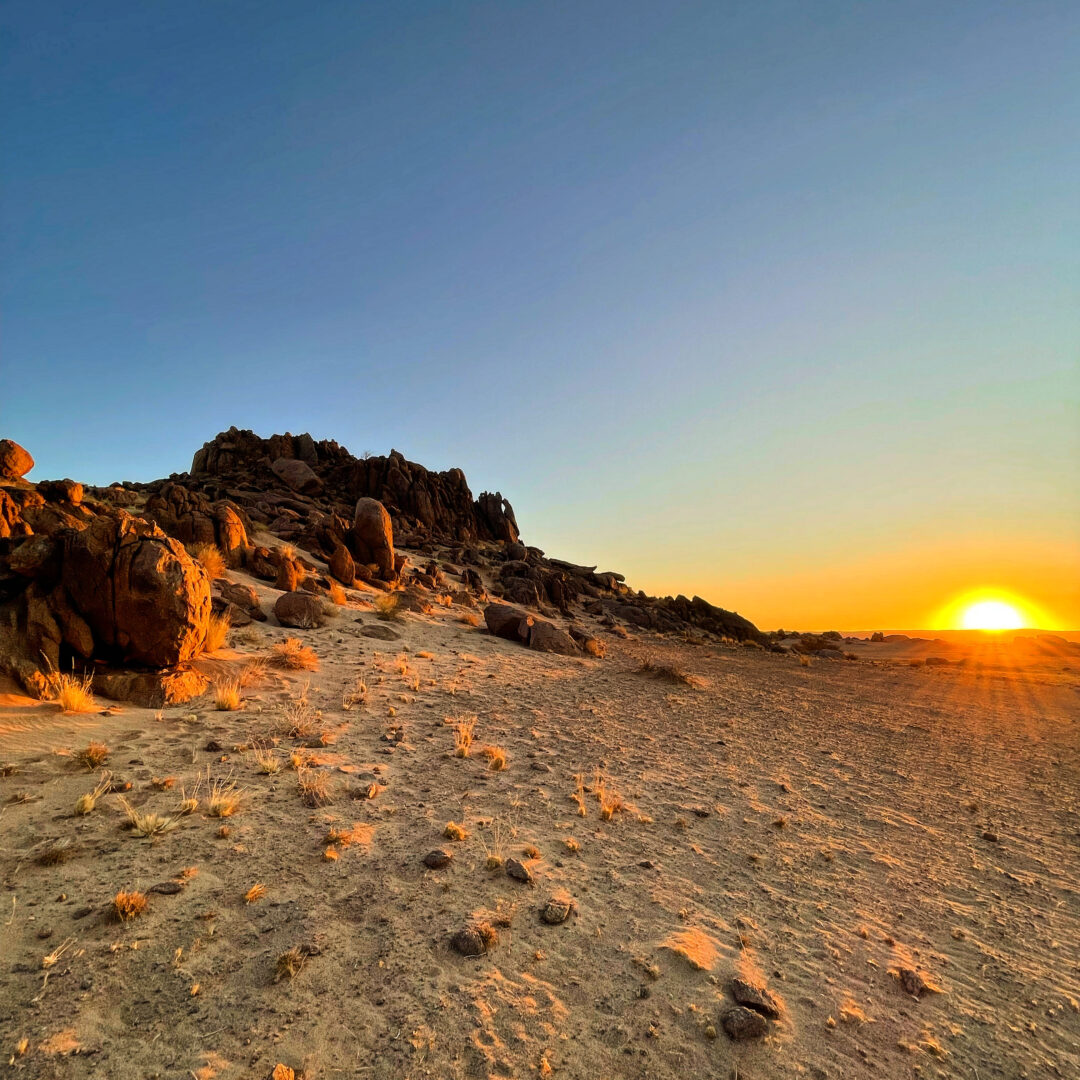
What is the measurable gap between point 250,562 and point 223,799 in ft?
51.4

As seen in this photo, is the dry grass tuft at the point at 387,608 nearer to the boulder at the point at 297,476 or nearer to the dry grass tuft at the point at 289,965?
the dry grass tuft at the point at 289,965

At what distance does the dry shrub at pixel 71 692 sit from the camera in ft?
25.7

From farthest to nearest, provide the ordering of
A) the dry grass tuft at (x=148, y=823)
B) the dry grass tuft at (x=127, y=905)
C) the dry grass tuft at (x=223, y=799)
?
1. the dry grass tuft at (x=223, y=799)
2. the dry grass tuft at (x=148, y=823)
3. the dry grass tuft at (x=127, y=905)

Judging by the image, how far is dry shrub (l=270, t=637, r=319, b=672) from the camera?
11.9m

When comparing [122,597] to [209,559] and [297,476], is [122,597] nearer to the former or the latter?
[209,559]

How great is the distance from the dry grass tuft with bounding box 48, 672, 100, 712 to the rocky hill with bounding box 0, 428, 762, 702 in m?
0.15

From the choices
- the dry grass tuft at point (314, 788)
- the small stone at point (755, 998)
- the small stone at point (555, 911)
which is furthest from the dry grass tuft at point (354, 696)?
the small stone at point (755, 998)

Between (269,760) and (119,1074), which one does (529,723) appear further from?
(119,1074)

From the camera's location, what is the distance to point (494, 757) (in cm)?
881

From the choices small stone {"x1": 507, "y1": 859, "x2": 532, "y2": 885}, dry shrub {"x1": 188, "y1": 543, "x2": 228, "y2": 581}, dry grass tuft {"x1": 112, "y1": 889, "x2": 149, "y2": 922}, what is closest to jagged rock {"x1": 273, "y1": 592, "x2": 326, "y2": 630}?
dry shrub {"x1": 188, "y1": 543, "x2": 228, "y2": 581}

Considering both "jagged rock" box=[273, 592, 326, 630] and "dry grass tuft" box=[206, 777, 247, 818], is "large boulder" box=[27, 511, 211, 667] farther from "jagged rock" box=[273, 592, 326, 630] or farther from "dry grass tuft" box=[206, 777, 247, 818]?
"jagged rock" box=[273, 592, 326, 630]

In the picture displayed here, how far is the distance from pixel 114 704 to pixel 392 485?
142 feet

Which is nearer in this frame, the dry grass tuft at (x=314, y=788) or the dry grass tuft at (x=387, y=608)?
the dry grass tuft at (x=314, y=788)

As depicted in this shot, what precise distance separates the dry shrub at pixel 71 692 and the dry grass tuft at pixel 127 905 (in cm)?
456
